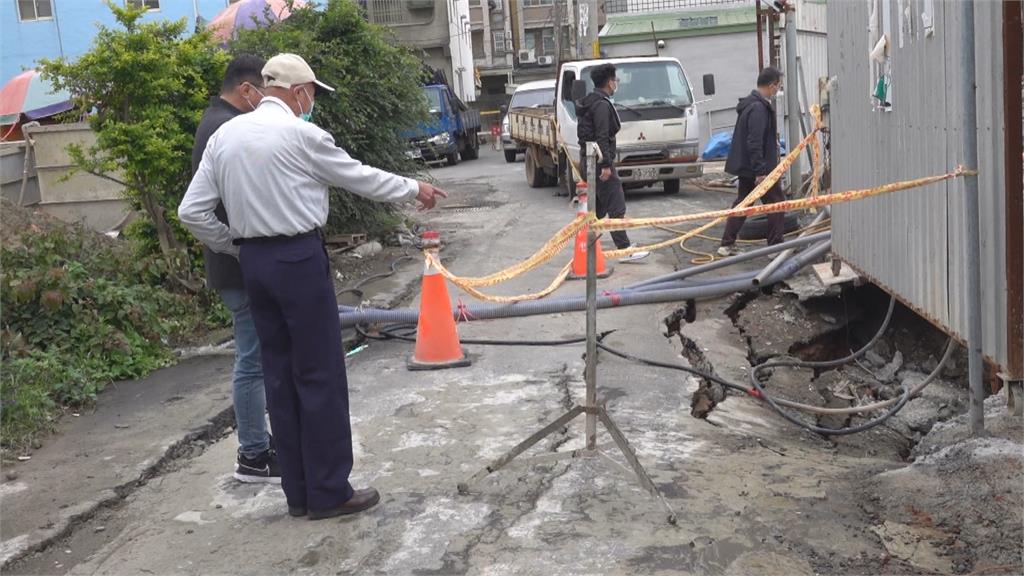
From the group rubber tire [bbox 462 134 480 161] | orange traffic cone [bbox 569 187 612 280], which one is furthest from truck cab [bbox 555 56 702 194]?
rubber tire [bbox 462 134 480 161]

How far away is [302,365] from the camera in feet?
16.0

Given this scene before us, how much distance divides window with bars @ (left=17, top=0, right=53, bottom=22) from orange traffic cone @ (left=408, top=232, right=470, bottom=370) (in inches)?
1238

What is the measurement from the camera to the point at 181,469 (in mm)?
5879

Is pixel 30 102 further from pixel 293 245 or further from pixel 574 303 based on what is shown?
pixel 293 245

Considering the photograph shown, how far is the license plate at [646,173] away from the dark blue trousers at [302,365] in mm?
12640

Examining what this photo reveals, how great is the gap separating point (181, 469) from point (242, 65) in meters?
2.18

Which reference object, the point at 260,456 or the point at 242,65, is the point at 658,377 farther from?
the point at 242,65

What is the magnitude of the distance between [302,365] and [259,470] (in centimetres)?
90

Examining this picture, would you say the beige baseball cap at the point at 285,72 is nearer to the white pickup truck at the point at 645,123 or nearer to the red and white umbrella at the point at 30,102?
the white pickup truck at the point at 645,123

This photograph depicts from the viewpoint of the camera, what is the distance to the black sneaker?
5.49 meters

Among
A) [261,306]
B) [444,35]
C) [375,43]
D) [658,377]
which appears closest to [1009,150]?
[658,377]

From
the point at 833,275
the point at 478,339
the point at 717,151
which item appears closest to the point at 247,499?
the point at 478,339

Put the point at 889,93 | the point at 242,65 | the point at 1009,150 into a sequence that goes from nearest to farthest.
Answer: the point at 1009,150
the point at 242,65
the point at 889,93

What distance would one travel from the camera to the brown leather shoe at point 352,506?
4.93m
